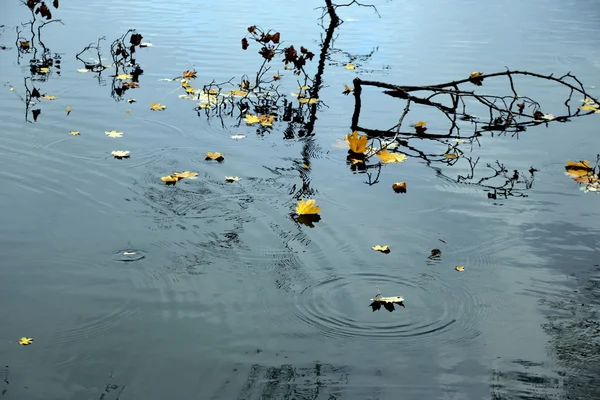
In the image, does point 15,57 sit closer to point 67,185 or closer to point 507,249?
point 67,185

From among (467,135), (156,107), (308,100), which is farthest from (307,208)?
(308,100)

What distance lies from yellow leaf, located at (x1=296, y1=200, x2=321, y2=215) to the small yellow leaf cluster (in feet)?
7.48

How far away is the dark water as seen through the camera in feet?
10.0

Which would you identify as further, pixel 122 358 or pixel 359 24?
pixel 359 24

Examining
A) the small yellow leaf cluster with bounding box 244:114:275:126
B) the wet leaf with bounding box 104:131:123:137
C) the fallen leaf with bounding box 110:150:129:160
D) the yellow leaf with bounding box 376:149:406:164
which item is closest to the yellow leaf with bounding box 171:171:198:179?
the fallen leaf with bounding box 110:150:129:160

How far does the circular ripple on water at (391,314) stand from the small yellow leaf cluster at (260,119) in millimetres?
3190

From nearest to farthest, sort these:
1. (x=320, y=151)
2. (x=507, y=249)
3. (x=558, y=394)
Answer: (x=558, y=394) < (x=507, y=249) < (x=320, y=151)

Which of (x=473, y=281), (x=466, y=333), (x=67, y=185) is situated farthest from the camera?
(x=67, y=185)

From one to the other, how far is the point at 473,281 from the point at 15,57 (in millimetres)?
7029

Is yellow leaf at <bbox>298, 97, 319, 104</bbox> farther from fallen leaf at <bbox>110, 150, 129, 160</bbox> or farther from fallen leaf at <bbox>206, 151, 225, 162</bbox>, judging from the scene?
fallen leaf at <bbox>110, 150, 129, 160</bbox>

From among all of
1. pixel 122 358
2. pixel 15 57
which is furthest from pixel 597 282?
pixel 15 57

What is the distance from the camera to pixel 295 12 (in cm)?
1413

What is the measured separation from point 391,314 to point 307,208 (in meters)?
1.28

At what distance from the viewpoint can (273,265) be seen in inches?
156
